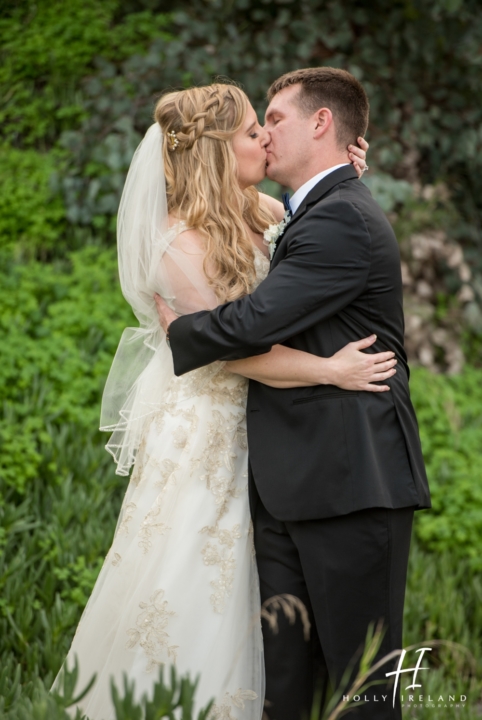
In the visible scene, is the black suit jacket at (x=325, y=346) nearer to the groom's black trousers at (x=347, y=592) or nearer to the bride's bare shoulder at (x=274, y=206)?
the groom's black trousers at (x=347, y=592)

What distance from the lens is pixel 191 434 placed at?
265 centimetres

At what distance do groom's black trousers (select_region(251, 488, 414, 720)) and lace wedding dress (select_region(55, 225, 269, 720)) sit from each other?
13cm

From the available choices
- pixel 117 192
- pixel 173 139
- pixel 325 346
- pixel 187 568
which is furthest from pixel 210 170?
pixel 117 192

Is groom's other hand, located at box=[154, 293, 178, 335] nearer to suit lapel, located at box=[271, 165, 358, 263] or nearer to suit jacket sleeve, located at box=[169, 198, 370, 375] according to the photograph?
suit jacket sleeve, located at box=[169, 198, 370, 375]

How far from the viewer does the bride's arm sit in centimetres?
237

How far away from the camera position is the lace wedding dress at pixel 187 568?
2.49 metres

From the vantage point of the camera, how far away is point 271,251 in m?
2.64

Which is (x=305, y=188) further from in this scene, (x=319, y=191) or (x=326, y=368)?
(x=326, y=368)

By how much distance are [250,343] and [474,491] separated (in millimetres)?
2760

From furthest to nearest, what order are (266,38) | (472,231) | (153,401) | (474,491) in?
(472,231)
(266,38)
(474,491)
(153,401)

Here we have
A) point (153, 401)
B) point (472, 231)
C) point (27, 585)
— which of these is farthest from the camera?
point (472, 231)

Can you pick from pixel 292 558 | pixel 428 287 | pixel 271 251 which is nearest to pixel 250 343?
pixel 271 251

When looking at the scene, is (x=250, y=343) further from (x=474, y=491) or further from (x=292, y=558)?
(x=474, y=491)

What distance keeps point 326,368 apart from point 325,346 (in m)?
0.11
